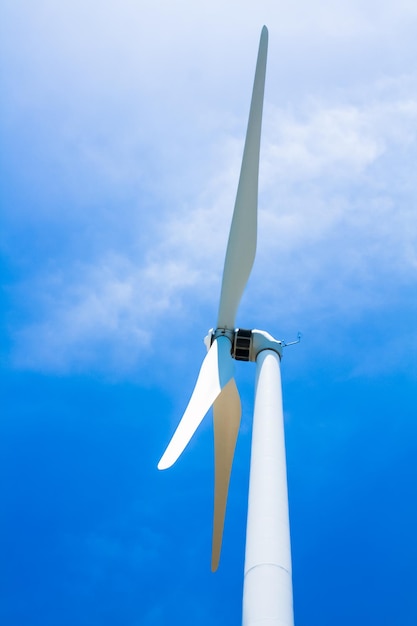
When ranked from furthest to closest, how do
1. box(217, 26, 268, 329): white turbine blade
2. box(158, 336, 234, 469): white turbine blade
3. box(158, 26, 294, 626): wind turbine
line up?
box(217, 26, 268, 329): white turbine blade
box(158, 336, 234, 469): white turbine blade
box(158, 26, 294, 626): wind turbine

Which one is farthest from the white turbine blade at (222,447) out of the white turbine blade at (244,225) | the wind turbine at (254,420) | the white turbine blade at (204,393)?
the white turbine blade at (244,225)

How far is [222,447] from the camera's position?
18812mm

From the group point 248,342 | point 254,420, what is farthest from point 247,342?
point 254,420

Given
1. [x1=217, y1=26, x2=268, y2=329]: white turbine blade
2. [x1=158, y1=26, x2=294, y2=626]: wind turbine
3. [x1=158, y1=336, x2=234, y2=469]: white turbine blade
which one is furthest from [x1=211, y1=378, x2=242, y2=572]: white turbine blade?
[x1=217, y1=26, x2=268, y2=329]: white turbine blade

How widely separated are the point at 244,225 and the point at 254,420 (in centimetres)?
763

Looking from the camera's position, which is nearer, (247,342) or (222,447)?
(222,447)

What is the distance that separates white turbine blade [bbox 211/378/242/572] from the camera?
1822 centimetres

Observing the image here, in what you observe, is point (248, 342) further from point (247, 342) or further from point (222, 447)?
point (222, 447)

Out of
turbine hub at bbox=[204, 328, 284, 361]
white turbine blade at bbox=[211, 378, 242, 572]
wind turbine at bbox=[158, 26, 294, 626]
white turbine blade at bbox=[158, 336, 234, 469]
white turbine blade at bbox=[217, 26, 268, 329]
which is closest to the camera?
wind turbine at bbox=[158, 26, 294, 626]

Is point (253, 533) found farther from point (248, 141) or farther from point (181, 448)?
point (248, 141)

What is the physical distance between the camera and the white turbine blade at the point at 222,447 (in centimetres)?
1822

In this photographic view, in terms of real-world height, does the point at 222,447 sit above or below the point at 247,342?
below

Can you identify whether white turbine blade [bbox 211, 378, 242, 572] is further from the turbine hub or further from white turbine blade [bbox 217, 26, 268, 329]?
white turbine blade [bbox 217, 26, 268, 329]

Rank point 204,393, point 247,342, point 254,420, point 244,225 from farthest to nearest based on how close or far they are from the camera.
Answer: point 247,342 → point 244,225 → point 204,393 → point 254,420
